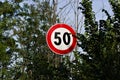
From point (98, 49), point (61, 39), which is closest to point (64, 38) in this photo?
point (61, 39)

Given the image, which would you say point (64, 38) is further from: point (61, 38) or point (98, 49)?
point (98, 49)

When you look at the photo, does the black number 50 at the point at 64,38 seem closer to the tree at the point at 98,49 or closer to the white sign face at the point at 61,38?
the white sign face at the point at 61,38

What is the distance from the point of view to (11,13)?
119 feet

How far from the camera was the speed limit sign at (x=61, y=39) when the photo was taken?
21.4 ft

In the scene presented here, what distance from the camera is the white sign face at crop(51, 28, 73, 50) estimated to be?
659 centimetres

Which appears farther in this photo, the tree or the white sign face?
the white sign face

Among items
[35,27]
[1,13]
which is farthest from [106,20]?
[35,27]

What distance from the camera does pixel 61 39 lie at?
669 cm

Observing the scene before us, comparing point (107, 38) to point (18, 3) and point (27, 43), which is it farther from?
point (27, 43)

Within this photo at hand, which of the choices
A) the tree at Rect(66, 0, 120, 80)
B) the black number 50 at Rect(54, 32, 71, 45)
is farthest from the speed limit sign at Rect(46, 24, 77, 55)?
the tree at Rect(66, 0, 120, 80)

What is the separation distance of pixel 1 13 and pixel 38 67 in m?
27.9

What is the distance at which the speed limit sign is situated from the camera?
6531 mm

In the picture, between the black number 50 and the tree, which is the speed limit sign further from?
the tree

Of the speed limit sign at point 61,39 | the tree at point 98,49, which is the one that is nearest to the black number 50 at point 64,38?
the speed limit sign at point 61,39
